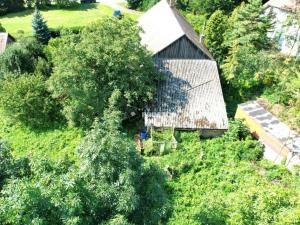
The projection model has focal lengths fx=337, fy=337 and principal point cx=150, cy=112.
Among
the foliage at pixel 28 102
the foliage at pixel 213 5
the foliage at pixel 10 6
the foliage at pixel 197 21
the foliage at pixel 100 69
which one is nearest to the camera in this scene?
the foliage at pixel 100 69

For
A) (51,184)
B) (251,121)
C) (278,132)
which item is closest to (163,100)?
(251,121)

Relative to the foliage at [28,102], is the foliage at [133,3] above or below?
above

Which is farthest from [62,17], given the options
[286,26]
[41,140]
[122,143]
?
[122,143]

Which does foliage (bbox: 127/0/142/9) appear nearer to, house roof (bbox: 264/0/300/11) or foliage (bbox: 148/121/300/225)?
house roof (bbox: 264/0/300/11)

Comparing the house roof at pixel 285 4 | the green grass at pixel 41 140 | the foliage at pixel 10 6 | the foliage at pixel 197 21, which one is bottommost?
the green grass at pixel 41 140

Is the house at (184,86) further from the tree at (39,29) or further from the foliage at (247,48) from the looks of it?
the tree at (39,29)

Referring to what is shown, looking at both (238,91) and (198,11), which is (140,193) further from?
(198,11)

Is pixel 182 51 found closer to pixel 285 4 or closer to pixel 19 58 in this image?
pixel 285 4

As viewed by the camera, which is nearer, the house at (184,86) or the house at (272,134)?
the house at (272,134)

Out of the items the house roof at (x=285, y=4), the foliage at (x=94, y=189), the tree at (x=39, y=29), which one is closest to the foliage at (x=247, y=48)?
the house roof at (x=285, y=4)
